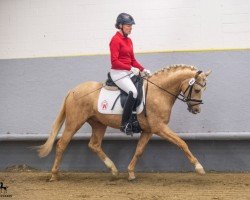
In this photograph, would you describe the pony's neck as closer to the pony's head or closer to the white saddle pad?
the pony's head

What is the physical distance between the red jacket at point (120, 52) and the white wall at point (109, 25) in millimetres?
758

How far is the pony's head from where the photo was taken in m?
5.47

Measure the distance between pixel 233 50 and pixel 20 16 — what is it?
3.40 meters

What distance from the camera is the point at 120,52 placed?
5.78m

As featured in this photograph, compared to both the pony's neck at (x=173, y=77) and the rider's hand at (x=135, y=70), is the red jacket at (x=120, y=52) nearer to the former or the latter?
the rider's hand at (x=135, y=70)

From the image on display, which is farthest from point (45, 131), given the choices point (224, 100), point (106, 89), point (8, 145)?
point (224, 100)

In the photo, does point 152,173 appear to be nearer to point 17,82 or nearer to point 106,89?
point 106,89

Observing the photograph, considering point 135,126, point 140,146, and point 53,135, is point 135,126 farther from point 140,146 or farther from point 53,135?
point 53,135

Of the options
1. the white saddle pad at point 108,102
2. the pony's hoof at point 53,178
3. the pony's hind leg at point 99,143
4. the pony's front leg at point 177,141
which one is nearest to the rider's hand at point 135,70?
the white saddle pad at point 108,102

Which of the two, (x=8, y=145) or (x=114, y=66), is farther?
(x=8, y=145)

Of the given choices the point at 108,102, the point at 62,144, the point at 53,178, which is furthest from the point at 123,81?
the point at 53,178

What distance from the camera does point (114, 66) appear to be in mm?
5719

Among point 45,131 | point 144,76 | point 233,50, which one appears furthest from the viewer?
point 45,131

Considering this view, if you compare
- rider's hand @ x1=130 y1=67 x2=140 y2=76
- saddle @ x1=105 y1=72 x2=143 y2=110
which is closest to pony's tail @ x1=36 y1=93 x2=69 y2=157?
saddle @ x1=105 y1=72 x2=143 y2=110
